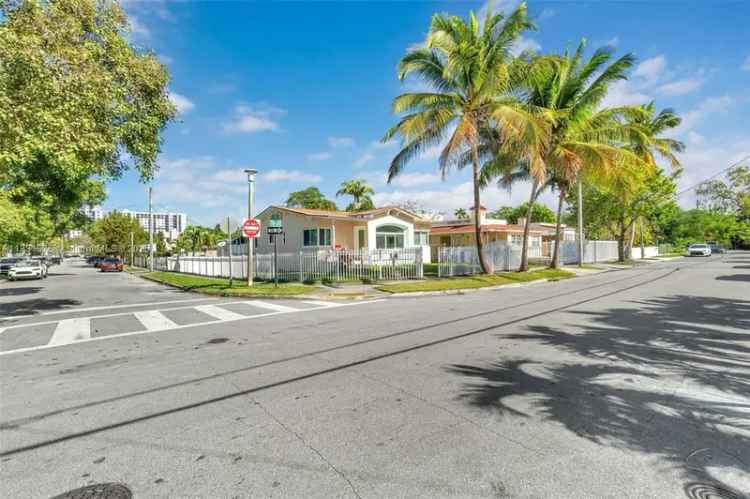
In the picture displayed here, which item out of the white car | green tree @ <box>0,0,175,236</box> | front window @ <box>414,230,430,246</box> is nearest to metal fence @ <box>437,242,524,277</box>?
front window @ <box>414,230,430,246</box>

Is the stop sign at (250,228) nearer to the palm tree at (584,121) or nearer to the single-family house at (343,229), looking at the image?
the single-family house at (343,229)

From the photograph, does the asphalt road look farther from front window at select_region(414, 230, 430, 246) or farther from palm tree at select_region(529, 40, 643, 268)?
front window at select_region(414, 230, 430, 246)

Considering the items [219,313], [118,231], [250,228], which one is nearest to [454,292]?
[219,313]

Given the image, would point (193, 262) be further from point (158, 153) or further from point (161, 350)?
point (161, 350)

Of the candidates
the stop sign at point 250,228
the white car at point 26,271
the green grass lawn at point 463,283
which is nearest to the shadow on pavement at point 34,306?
the stop sign at point 250,228

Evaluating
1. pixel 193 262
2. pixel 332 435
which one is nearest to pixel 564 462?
pixel 332 435

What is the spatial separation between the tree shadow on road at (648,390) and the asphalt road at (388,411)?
2 cm

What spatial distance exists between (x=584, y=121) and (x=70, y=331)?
23.3 metres

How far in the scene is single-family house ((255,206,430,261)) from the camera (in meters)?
26.0

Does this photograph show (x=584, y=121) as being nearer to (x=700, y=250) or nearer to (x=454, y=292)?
(x=454, y=292)

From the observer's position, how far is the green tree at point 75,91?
7.98m

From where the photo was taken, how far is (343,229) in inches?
1069

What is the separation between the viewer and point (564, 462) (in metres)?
2.84

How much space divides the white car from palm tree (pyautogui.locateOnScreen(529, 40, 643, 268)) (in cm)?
3313
